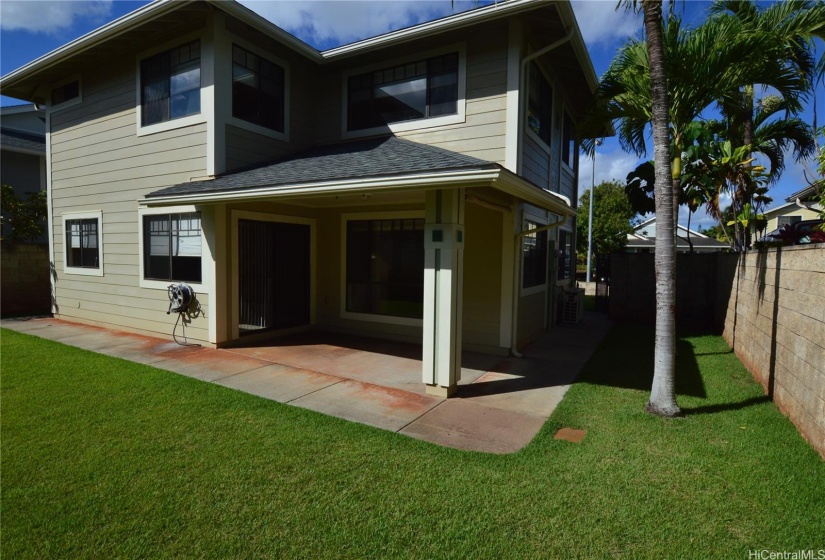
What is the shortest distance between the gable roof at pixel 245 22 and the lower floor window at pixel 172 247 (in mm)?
3219

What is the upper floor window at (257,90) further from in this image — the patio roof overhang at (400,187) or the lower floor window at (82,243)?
the lower floor window at (82,243)

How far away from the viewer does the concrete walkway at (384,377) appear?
454 cm

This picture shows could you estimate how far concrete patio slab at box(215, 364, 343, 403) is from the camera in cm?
537

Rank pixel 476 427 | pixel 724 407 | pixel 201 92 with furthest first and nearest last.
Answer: pixel 201 92 < pixel 724 407 < pixel 476 427

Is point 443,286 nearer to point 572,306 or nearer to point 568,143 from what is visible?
point 572,306

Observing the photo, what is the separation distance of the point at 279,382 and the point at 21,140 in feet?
49.0

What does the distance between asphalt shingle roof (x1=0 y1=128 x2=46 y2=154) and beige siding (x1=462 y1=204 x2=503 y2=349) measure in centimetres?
1466

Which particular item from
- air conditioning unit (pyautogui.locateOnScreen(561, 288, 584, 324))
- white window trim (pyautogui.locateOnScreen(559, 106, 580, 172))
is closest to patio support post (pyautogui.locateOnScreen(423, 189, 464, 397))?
white window trim (pyautogui.locateOnScreen(559, 106, 580, 172))

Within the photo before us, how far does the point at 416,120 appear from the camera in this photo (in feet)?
26.3

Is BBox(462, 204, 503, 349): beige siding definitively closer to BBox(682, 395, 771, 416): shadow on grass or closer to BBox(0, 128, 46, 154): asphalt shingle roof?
BBox(682, 395, 771, 416): shadow on grass

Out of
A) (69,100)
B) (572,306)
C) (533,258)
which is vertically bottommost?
(572,306)

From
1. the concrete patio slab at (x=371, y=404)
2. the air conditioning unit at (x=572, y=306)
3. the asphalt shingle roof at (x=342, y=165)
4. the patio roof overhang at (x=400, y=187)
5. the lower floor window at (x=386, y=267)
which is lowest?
the concrete patio slab at (x=371, y=404)

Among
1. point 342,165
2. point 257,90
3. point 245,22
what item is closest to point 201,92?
point 257,90

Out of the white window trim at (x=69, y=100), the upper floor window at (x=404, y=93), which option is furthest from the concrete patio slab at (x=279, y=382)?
the white window trim at (x=69, y=100)
